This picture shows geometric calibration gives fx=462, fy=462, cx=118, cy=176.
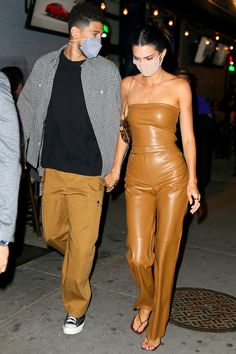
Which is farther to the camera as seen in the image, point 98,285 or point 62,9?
point 62,9

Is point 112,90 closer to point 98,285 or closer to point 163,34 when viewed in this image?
point 163,34

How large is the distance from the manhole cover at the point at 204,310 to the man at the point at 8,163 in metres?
2.05

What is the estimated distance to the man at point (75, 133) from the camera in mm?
3004

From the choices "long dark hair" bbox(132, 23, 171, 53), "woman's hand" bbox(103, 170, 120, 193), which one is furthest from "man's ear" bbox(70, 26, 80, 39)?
"woman's hand" bbox(103, 170, 120, 193)

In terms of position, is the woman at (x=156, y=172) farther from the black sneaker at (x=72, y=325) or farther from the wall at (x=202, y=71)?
the wall at (x=202, y=71)

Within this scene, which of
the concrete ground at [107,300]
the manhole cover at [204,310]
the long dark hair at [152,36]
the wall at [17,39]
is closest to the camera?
the long dark hair at [152,36]

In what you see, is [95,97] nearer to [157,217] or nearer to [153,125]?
Result: [153,125]

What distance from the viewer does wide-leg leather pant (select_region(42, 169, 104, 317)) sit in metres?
3.09

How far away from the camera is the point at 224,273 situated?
4.48 meters

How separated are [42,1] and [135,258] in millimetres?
5502

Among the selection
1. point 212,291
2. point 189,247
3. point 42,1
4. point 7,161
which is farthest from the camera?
point 42,1

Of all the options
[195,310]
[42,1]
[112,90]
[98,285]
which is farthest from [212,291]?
[42,1]

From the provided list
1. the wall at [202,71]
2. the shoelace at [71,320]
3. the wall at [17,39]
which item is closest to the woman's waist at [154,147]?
the shoelace at [71,320]

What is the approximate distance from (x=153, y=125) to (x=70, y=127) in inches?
21.3
